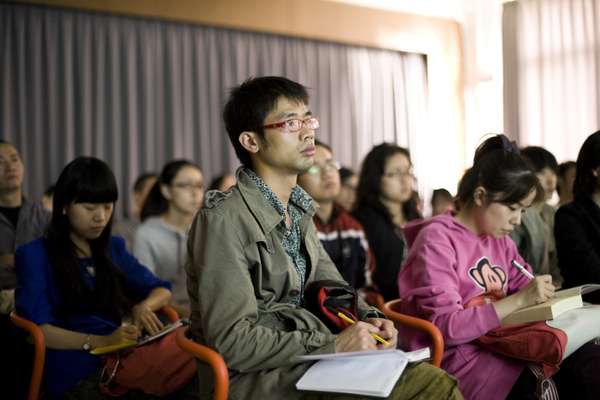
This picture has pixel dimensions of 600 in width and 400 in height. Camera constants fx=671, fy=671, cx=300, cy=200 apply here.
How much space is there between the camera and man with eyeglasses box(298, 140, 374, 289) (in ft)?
10.5

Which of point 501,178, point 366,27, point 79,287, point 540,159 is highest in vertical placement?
point 366,27

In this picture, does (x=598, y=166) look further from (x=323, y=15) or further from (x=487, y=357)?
(x=323, y=15)

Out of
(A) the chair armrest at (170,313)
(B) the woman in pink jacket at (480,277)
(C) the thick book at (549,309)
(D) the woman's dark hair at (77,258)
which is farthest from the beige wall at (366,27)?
(C) the thick book at (549,309)

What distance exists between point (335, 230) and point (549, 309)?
4.98ft

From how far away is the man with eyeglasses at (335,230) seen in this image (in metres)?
3.20

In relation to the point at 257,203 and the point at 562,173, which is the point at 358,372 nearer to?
the point at 257,203

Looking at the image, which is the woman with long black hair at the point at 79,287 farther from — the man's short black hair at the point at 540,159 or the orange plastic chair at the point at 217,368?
the man's short black hair at the point at 540,159

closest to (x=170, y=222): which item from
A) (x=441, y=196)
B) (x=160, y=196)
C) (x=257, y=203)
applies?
(x=160, y=196)

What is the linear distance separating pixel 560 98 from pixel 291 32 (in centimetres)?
257

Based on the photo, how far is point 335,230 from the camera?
10.7 ft

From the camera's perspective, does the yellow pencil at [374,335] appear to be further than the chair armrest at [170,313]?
No

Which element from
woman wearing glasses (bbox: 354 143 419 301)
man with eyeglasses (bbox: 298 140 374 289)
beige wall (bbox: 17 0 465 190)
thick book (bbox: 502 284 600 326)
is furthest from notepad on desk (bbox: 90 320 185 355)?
beige wall (bbox: 17 0 465 190)

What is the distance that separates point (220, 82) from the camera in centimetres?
605

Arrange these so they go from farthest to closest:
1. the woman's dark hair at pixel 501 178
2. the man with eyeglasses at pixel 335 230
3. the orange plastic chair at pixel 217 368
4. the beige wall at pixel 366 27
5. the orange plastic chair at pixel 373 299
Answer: the beige wall at pixel 366 27
the man with eyeglasses at pixel 335 230
the orange plastic chair at pixel 373 299
the woman's dark hair at pixel 501 178
the orange plastic chair at pixel 217 368
